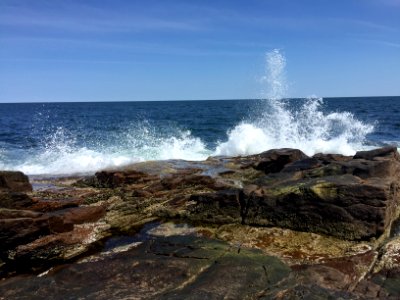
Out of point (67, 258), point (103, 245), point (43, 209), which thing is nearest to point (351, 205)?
point (103, 245)

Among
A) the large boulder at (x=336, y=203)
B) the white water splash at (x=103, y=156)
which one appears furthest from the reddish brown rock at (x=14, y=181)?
the large boulder at (x=336, y=203)

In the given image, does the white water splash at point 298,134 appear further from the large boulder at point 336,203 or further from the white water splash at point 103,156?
the large boulder at point 336,203

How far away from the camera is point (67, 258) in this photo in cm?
699

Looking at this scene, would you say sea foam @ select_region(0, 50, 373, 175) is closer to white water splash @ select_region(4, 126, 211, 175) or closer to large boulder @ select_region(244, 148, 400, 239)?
white water splash @ select_region(4, 126, 211, 175)

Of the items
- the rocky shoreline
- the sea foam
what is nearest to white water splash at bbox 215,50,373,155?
the sea foam

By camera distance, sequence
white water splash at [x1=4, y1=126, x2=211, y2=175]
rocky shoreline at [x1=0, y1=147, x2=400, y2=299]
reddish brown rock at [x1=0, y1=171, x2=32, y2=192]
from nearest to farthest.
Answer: rocky shoreline at [x1=0, y1=147, x2=400, y2=299] < reddish brown rock at [x1=0, y1=171, x2=32, y2=192] < white water splash at [x1=4, y1=126, x2=211, y2=175]

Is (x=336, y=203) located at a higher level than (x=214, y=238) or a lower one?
higher

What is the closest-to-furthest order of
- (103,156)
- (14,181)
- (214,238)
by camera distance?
1. (214,238)
2. (14,181)
3. (103,156)

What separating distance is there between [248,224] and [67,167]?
1166 cm

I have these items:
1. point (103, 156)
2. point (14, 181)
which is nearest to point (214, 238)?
point (14, 181)

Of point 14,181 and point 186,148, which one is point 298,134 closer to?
point 186,148

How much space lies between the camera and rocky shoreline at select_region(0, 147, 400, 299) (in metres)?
5.11

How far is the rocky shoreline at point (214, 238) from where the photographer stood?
5105 mm

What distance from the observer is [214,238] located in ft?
24.6
